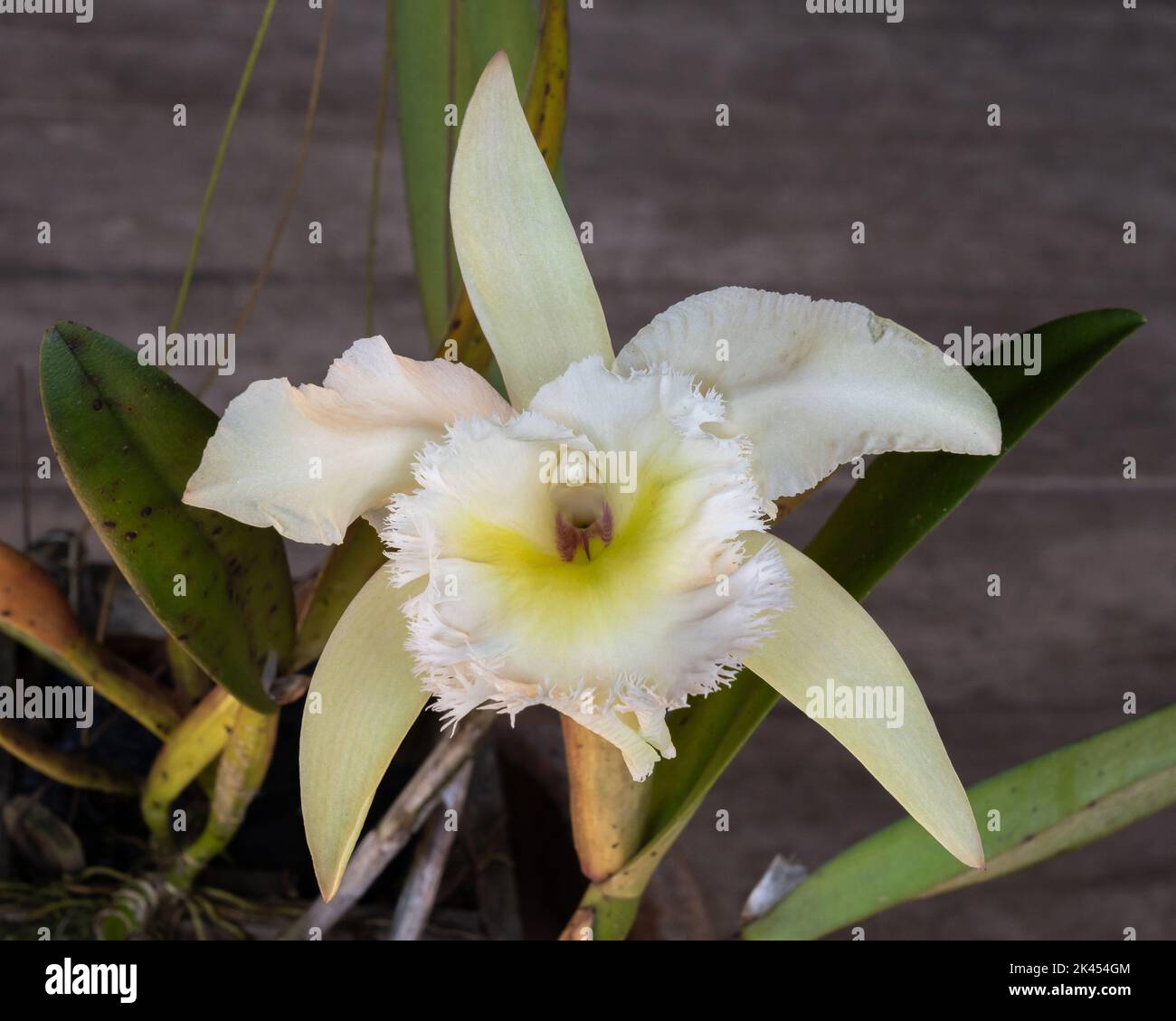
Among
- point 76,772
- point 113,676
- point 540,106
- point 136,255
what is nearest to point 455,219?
point 540,106

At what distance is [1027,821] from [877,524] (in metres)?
0.19

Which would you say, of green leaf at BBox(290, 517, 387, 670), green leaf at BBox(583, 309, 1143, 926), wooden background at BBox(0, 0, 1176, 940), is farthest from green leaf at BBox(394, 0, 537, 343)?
wooden background at BBox(0, 0, 1176, 940)

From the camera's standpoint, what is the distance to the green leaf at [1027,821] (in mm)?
602

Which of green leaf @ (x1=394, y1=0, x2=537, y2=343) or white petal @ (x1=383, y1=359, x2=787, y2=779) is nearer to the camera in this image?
white petal @ (x1=383, y1=359, x2=787, y2=779)

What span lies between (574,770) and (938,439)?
22 centimetres

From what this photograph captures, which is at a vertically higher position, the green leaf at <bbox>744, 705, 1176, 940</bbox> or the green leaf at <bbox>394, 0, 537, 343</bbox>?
the green leaf at <bbox>394, 0, 537, 343</bbox>

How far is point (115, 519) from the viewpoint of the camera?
0.49m

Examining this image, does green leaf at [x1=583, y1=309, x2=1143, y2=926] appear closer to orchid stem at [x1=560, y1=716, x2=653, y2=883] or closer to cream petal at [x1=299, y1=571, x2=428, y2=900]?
orchid stem at [x1=560, y1=716, x2=653, y2=883]

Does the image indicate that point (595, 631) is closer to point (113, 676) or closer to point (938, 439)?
point (938, 439)

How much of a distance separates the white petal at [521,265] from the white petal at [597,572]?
0.05 m

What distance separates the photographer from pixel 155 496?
0.50 meters

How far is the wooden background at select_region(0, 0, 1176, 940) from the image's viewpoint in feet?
4.22

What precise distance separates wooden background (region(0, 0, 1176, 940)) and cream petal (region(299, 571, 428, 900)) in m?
0.80

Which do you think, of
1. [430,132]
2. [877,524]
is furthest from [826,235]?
[877,524]
